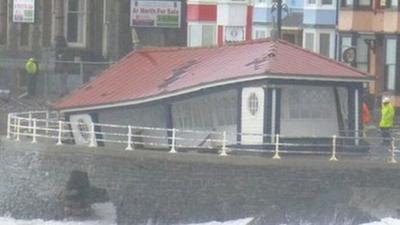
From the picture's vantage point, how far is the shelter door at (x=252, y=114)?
34562 mm

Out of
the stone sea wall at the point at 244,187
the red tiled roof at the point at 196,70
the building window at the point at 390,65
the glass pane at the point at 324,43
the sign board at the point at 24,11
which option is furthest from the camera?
the glass pane at the point at 324,43

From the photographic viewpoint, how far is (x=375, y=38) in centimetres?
5538

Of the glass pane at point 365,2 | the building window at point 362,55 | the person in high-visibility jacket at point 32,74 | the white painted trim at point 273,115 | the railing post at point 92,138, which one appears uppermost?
the glass pane at point 365,2

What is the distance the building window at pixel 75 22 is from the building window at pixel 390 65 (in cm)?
1465

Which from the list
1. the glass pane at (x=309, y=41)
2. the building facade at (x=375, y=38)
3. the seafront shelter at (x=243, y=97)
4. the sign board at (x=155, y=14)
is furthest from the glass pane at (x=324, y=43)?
the seafront shelter at (x=243, y=97)

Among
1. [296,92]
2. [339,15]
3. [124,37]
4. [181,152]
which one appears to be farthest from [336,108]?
[124,37]

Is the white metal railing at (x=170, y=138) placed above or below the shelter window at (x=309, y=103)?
below

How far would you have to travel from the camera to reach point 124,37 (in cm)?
6122

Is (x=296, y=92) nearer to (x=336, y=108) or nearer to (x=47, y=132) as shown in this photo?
(x=336, y=108)

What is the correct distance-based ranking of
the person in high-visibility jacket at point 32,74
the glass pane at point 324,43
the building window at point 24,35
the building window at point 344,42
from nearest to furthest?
the person in high-visibility jacket at point 32,74 < the building window at point 344,42 < the building window at point 24,35 < the glass pane at point 324,43

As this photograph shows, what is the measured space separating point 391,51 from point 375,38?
272cm

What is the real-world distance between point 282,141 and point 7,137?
8.48 metres

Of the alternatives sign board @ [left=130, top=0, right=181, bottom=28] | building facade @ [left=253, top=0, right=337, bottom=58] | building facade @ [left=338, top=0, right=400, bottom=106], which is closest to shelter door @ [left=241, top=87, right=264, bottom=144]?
building facade @ [left=338, top=0, right=400, bottom=106]

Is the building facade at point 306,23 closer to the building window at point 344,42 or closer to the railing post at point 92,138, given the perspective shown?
the building window at point 344,42
